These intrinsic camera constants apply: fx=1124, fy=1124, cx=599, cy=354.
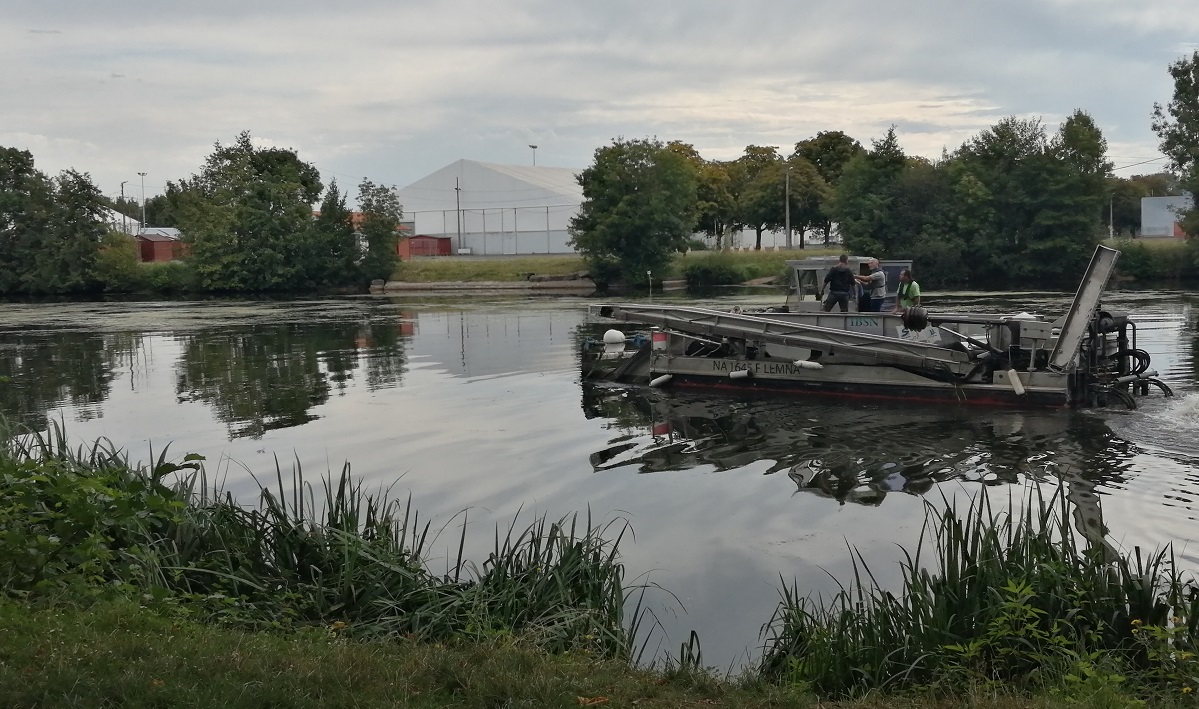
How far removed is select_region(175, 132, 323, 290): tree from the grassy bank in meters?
73.7

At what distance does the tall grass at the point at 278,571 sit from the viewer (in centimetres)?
707

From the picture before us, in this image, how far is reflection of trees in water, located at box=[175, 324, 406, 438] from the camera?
20.2m

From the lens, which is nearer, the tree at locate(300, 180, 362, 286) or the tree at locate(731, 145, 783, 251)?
the tree at locate(300, 180, 362, 286)

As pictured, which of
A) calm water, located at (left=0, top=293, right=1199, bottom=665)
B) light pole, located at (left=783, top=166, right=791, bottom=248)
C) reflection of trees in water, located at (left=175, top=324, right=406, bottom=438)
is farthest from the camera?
light pole, located at (left=783, top=166, right=791, bottom=248)

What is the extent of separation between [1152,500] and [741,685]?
24.4 feet

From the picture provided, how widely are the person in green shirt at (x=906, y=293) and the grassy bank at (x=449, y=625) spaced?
13.9m

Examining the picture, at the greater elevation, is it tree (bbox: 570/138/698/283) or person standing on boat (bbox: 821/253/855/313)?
tree (bbox: 570/138/698/283)

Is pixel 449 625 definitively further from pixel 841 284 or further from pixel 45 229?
pixel 45 229

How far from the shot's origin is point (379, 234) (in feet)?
268

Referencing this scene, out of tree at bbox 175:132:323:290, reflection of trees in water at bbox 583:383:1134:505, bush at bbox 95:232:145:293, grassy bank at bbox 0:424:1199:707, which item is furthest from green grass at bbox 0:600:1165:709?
bush at bbox 95:232:145:293

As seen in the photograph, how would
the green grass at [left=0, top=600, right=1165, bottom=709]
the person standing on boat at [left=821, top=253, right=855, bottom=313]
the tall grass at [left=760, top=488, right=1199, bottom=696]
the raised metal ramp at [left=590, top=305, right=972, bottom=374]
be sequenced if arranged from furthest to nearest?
the person standing on boat at [left=821, top=253, right=855, bottom=313] < the raised metal ramp at [left=590, top=305, right=972, bottom=374] < the tall grass at [left=760, top=488, right=1199, bottom=696] < the green grass at [left=0, top=600, right=1165, bottom=709]

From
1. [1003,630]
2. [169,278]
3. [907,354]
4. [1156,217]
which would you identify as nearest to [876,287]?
[907,354]

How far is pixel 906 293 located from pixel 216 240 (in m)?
67.3

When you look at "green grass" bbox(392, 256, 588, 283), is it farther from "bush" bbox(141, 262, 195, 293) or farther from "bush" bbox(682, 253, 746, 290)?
Answer: "bush" bbox(141, 262, 195, 293)
